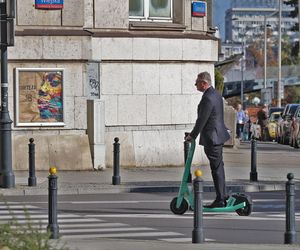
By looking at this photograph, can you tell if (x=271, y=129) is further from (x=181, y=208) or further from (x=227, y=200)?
(x=227, y=200)

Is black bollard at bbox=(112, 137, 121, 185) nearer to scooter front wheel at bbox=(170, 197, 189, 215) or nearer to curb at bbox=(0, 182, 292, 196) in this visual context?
curb at bbox=(0, 182, 292, 196)

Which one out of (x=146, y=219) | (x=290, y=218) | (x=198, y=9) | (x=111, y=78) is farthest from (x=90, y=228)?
(x=198, y=9)

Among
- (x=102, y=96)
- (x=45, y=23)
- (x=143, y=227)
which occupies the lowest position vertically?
(x=143, y=227)

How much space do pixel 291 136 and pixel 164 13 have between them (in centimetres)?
1775

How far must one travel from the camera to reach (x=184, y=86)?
27453mm

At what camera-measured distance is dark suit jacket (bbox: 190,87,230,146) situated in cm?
1695

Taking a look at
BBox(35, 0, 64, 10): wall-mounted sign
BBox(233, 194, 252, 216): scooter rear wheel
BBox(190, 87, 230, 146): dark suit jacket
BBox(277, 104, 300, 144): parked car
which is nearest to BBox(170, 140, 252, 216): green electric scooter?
BBox(233, 194, 252, 216): scooter rear wheel

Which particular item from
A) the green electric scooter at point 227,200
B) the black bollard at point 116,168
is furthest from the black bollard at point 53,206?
the black bollard at point 116,168

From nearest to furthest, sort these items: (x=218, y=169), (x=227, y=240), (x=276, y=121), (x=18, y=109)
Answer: (x=227, y=240) < (x=218, y=169) < (x=18, y=109) < (x=276, y=121)

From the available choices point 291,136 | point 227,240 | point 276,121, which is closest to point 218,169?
point 227,240

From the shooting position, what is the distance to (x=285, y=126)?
4816cm

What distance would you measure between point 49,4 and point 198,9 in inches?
156

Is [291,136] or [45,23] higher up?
[45,23]

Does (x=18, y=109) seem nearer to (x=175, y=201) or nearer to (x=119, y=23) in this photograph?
(x=119, y=23)
